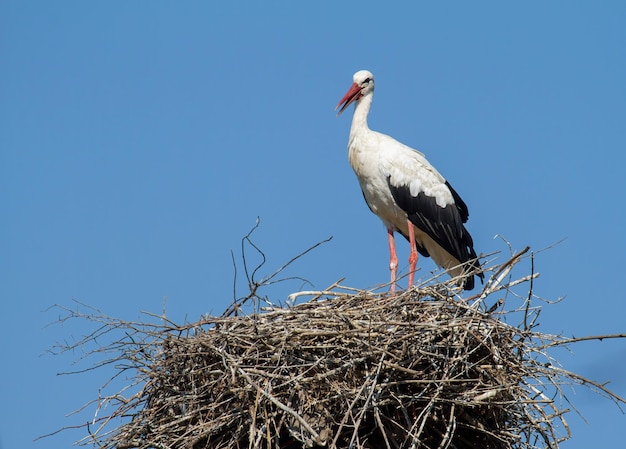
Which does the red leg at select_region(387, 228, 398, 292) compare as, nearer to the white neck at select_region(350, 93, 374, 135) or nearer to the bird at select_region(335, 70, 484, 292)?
the bird at select_region(335, 70, 484, 292)

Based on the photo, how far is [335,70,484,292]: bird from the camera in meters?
10.9

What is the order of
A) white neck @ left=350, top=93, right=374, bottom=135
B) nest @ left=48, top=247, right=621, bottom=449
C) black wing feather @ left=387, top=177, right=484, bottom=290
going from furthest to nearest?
1. white neck @ left=350, top=93, right=374, bottom=135
2. black wing feather @ left=387, top=177, right=484, bottom=290
3. nest @ left=48, top=247, right=621, bottom=449

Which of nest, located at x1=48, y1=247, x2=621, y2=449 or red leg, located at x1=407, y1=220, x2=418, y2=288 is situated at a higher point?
red leg, located at x1=407, y1=220, x2=418, y2=288

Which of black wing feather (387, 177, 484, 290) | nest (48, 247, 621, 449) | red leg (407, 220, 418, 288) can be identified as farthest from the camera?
red leg (407, 220, 418, 288)

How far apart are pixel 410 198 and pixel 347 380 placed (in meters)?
3.86

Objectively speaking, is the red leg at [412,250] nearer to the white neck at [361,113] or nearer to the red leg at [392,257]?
the red leg at [392,257]

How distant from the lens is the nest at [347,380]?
23.6 ft

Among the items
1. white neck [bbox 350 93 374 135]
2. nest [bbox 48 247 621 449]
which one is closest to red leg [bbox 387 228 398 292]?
white neck [bbox 350 93 374 135]

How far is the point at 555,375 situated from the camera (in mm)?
7590

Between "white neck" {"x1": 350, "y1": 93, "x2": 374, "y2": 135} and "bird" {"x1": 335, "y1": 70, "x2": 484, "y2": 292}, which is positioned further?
"white neck" {"x1": 350, "y1": 93, "x2": 374, "y2": 135}

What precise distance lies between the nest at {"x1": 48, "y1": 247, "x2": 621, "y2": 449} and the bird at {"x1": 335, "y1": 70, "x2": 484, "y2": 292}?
3086 millimetres

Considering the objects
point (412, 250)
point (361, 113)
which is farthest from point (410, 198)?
point (361, 113)

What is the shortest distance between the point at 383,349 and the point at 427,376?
348 millimetres

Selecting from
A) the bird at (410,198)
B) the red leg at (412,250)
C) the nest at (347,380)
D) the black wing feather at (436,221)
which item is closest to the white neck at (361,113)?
the bird at (410,198)
